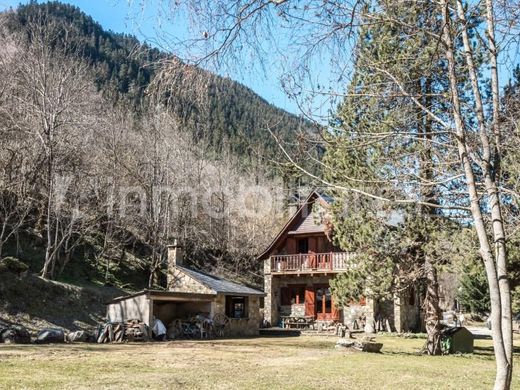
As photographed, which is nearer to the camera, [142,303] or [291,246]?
[142,303]

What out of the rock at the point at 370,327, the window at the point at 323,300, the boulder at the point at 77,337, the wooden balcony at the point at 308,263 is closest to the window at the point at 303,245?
the wooden balcony at the point at 308,263

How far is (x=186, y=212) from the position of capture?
38.4 m

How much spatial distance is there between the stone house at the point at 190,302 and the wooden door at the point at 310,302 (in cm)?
426

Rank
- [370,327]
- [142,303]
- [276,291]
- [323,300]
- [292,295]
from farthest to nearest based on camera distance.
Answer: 1. [276,291]
2. [292,295]
3. [323,300]
4. [370,327]
5. [142,303]

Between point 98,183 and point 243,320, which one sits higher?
point 98,183

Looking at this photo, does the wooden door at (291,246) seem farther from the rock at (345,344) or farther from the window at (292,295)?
the rock at (345,344)

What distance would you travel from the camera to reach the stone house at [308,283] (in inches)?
1131

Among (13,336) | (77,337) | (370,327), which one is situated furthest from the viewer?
(370,327)

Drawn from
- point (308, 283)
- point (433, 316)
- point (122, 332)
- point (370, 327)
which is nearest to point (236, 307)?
point (308, 283)

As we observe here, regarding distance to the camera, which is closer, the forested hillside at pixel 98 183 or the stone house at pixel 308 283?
the forested hillside at pixel 98 183

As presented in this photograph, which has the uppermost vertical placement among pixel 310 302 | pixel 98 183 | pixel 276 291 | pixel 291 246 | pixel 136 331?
pixel 98 183

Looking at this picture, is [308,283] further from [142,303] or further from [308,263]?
[142,303]

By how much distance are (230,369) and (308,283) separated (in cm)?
1985

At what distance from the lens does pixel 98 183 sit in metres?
30.7
